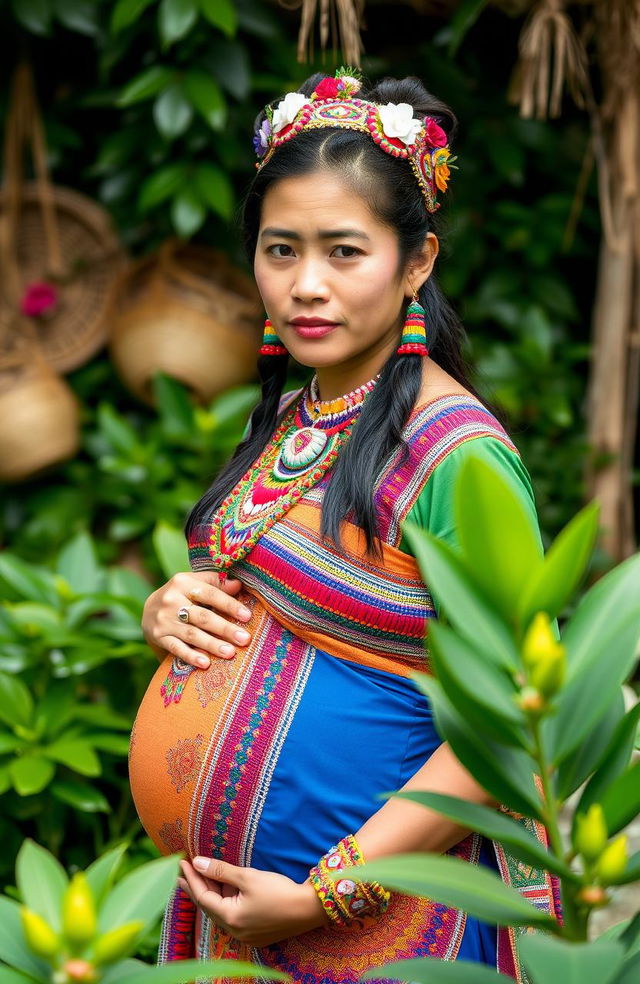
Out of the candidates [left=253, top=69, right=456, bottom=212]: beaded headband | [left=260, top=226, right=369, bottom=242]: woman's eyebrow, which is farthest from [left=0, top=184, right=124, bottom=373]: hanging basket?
[left=260, top=226, right=369, bottom=242]: woman's eyebrow

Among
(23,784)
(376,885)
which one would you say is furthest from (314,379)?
(23,784)

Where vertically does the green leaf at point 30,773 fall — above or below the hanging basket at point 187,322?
below

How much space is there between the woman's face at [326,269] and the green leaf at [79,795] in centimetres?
108

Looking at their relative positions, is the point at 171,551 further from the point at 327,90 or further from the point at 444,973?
the point at 444,973

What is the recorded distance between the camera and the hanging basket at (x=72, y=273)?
10.8ft

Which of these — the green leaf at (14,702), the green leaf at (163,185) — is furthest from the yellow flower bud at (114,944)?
the green leaf at (163,185)

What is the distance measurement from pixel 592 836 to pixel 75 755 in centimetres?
145

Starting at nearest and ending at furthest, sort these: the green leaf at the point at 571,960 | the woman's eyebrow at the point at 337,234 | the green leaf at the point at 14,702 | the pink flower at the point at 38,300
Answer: the green leaf at the point at 571,960
the woman's eyebrow at the point at 337,234
the green leaf at the point at 14,702
the pink flower at the point at 38,300

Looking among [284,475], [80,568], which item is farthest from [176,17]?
[284,475]

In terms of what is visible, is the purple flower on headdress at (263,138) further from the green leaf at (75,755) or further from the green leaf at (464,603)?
the green leaf at (75,755)

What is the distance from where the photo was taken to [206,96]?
2.87 metres

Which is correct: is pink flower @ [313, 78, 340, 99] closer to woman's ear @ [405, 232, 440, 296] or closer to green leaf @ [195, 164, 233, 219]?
woman's ear @ [405, 232, 440, 296]

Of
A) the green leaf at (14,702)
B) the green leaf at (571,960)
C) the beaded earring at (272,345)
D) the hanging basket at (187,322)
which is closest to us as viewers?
the green leaf at (571,960)

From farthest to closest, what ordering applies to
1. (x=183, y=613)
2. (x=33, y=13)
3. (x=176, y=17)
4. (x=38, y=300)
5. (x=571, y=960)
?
(x=38, y=300) < (x=33, y=13) < (x=176, y=17) < (x=183, y=613) < (x=571, y=960)
